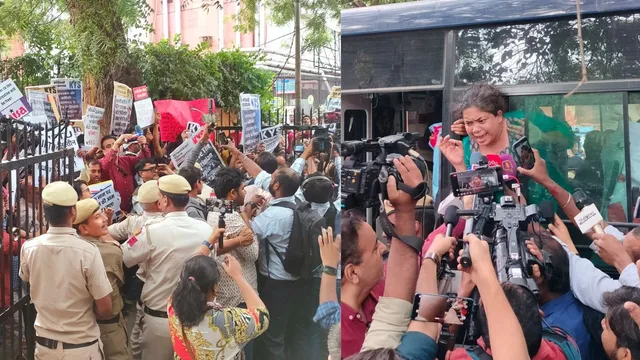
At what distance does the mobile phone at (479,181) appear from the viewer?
77.1 inches

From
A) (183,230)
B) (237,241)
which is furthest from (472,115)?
(183,230)

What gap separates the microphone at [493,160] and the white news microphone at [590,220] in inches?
10.6

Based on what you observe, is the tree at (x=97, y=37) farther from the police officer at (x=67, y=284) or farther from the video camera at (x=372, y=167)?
the video camera at (x=372, y=167)

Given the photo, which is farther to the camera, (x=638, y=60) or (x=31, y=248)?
(x=31, y=248)

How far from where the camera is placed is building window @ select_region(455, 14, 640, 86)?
6.11 feet

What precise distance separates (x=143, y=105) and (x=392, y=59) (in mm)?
893

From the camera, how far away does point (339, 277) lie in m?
2.02

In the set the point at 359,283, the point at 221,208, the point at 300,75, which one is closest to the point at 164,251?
the point at 221,208

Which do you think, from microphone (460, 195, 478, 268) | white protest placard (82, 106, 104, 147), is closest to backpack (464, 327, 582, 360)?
microphone (460, 195, 478, 268)

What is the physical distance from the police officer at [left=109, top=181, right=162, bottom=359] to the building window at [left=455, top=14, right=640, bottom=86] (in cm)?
115

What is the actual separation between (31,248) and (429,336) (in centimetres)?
166

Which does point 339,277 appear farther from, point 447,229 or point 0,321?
point 0,321

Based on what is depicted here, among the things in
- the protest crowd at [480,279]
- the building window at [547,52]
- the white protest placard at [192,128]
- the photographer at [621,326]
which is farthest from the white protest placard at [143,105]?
the photographer at [621,326]

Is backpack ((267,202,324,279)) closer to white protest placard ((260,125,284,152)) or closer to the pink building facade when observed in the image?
white protest placard ((260,125,284,152))
